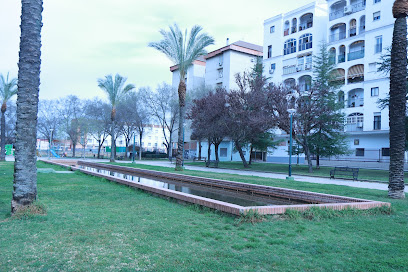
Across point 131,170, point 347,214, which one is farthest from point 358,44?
point 347,214

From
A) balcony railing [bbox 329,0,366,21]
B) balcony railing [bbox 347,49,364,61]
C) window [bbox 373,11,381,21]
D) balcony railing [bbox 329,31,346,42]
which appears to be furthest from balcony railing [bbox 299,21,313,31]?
window [bbox 373,11,381,21]

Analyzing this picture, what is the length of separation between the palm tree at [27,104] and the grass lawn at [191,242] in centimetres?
60

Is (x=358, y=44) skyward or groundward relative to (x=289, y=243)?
skyward

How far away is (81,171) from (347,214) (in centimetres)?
1579

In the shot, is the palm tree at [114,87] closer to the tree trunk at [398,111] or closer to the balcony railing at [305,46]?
the balcony railing at [305,46]

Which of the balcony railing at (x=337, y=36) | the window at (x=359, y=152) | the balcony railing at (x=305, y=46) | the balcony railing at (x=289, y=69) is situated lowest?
the window at (x=359, y=152)

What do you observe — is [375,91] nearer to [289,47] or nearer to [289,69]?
[289,69]

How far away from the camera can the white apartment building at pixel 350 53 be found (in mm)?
36688

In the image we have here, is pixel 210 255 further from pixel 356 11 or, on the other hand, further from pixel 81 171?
pixel 356 11

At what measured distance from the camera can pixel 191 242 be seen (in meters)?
5.17

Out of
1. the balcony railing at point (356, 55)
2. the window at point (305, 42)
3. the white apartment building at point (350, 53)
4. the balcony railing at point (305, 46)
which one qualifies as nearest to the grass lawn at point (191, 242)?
the white apartment building at point (350, 53)

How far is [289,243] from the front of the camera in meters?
5.24

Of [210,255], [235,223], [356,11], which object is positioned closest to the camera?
[210,255]

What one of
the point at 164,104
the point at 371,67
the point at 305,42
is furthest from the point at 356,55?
the point at 164,104
